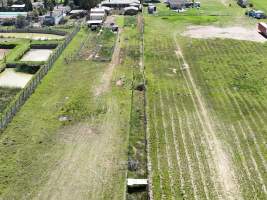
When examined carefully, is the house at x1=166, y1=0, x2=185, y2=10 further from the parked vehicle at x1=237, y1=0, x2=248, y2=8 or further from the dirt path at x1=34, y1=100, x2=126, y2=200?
the dirt path at x1=34, y1=100, x2=126, y2=200

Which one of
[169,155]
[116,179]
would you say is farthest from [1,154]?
[169,155]

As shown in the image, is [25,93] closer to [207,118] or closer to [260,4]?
[207,118]

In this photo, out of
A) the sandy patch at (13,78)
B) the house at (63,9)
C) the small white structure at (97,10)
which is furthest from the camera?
the house at (63,9)

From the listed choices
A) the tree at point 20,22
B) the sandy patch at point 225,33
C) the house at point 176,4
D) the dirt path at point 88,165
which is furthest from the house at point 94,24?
the dirt path at point 88,165

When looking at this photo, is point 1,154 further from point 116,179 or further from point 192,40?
point 192,40

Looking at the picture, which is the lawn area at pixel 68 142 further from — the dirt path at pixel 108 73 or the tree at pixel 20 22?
the tree at pixel 20 22

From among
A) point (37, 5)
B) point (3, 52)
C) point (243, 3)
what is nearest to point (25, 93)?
point (3, 52)
